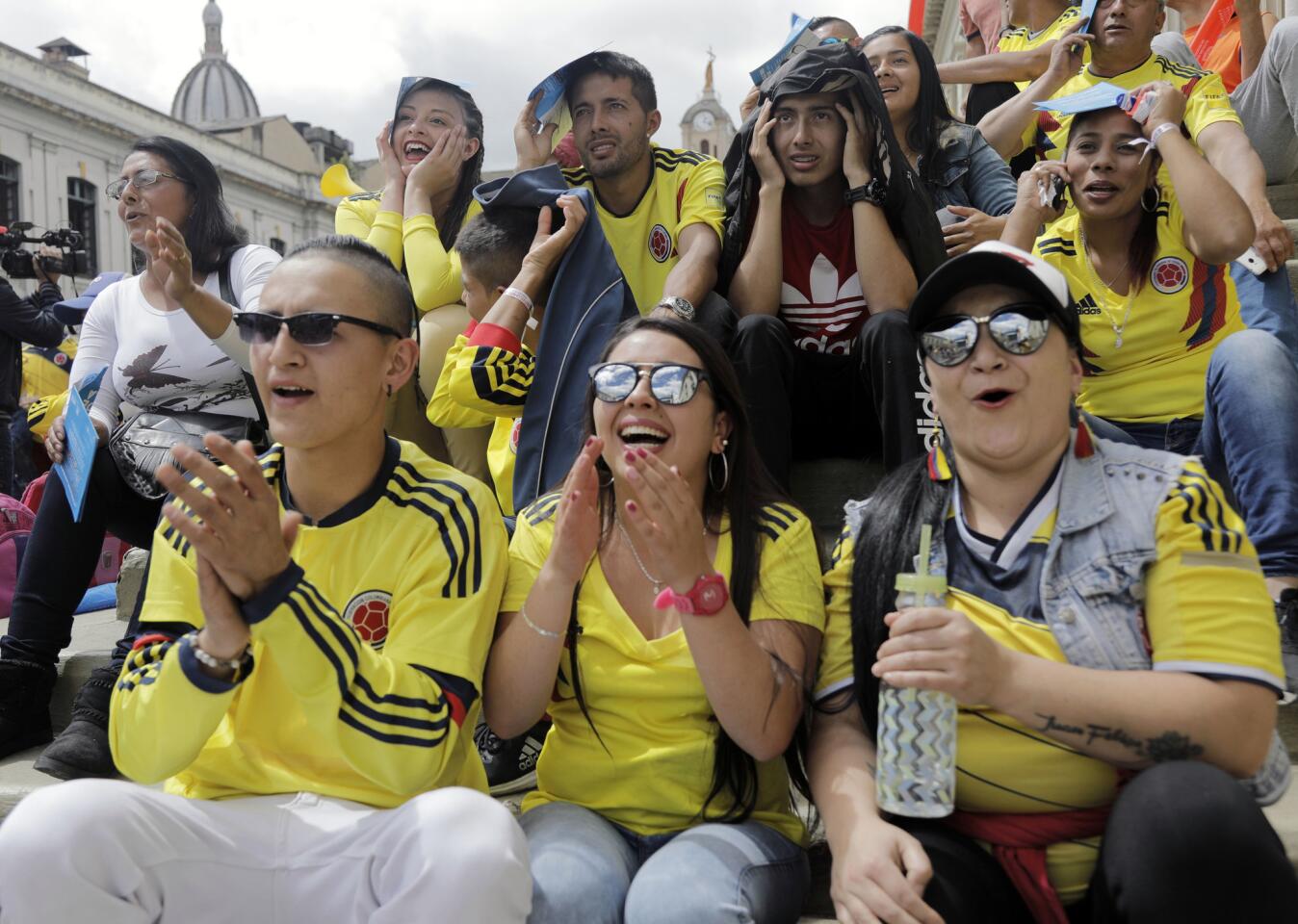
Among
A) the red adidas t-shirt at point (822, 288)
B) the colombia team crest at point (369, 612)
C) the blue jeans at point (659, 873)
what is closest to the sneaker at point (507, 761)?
the blue jeans at point (659, 873)

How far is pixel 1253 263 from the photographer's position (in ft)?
11.3

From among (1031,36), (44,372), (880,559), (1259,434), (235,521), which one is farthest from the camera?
(44,372)

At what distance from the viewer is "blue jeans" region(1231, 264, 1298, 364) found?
10.8 ft

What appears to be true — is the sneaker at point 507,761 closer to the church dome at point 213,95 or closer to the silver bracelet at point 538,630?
the silver bracelet at point 538,630

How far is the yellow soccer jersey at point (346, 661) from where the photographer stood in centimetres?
183

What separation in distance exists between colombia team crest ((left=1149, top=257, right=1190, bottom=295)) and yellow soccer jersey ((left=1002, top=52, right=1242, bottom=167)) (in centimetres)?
26

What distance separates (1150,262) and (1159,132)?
38 centimetres

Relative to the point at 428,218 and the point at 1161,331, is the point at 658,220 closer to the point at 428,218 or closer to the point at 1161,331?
the point at 428,218

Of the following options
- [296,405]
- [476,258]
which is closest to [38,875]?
[296,405]

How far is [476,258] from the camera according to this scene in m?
3.68

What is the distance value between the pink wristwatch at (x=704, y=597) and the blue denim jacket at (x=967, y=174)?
2.68 m

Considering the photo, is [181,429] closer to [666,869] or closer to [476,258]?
[476,258]

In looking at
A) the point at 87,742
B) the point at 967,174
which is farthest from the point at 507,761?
the point at 967,174

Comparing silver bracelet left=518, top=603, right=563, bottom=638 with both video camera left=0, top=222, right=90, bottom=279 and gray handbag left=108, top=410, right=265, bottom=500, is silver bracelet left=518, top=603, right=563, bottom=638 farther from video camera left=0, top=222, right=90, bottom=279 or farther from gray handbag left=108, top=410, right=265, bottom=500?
video camera left=0, top=222, right=90, bottom=279
